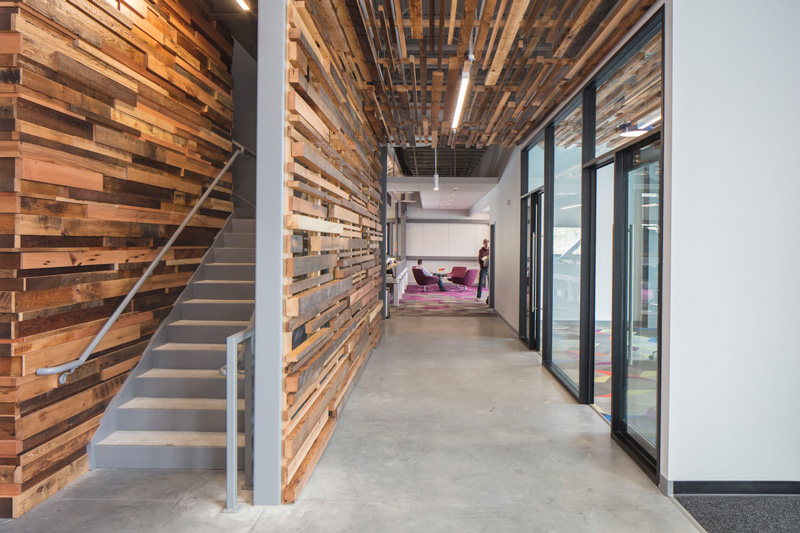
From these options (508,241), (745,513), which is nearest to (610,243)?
(745,513)

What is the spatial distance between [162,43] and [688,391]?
4.74m

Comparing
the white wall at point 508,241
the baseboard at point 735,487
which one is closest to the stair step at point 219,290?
the baseboard at point 735,487

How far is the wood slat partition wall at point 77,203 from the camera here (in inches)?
102

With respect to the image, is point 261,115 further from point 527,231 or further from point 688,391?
point 527,231

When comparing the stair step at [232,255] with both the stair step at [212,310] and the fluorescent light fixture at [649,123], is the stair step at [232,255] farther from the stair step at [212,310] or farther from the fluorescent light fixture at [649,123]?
the fluorescent light fixture at [649,123]

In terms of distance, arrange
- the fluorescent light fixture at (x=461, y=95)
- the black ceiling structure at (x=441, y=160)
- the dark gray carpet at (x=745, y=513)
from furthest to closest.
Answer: the black ceiling structure at (x=441, y=160) < the fluorescent light fixture at (x=461, y=95) < the dark gray carpet at (x=745, y=513)

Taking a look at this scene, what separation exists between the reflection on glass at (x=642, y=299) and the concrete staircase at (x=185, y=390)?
9.49 feet

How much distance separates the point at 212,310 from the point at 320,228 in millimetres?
1600

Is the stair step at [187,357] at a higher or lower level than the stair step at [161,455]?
higher

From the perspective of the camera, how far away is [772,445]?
294 cm

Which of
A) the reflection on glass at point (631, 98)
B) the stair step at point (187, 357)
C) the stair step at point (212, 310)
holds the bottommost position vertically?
the stair step at point (187, 357)

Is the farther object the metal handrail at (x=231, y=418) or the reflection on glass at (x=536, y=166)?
the reflection on glass at (x=536, y=166)

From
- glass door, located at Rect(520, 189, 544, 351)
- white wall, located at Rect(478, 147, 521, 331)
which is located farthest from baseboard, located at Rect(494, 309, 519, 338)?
glass door, located at Rect(520, 189, 544, 351)

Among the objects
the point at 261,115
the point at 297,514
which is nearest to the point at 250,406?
the point at 297,514
